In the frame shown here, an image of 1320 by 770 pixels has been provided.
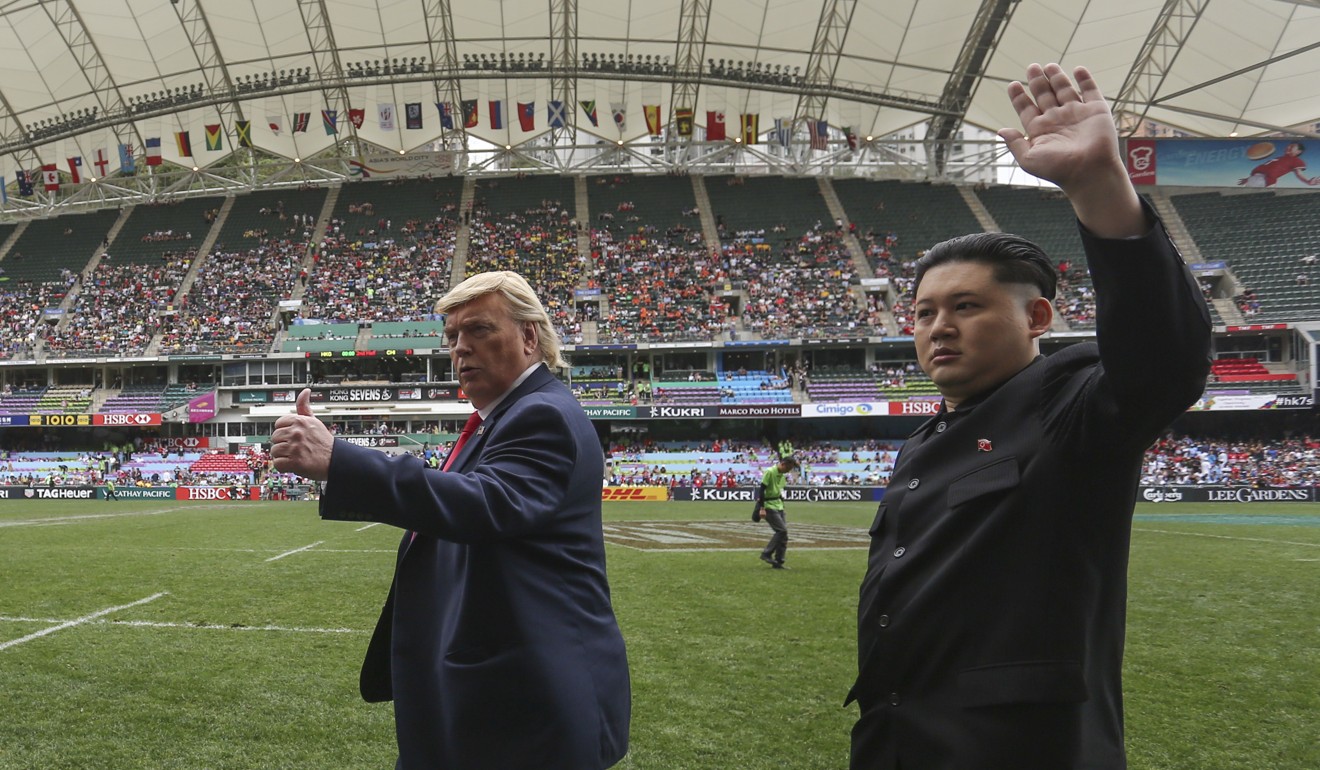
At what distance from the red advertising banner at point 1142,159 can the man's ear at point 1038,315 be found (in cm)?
4190

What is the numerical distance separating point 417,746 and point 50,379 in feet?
185

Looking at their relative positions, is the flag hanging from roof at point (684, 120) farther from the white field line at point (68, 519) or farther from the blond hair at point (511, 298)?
the blond hair at point (511, 298)

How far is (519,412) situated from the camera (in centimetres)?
232

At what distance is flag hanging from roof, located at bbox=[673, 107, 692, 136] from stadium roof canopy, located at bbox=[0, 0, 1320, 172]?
103 cm

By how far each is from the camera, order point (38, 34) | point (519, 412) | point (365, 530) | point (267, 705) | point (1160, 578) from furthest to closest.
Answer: point (38, 34) < point (365, 530) < point (1160, 578) < point (267, 705) < point (519, 412)

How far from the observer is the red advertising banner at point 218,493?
34.5 meters

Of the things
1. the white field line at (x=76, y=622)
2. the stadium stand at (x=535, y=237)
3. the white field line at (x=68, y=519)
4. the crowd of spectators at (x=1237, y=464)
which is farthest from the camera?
the stadium stand at (x=535, y=237)

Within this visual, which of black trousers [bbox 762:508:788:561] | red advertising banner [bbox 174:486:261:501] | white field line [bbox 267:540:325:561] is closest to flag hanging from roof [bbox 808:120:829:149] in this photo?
red advertising banner [bbox 174:486:261:501]

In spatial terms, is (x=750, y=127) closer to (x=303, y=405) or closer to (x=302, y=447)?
(x=303, y=405)

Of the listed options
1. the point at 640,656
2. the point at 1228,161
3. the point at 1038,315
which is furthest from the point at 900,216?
the point at 1038,315

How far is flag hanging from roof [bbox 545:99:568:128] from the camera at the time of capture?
4085 cm

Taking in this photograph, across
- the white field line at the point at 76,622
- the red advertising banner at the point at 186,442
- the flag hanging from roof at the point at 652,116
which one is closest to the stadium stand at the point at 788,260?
the flag hanging from roof at the point at 652,116

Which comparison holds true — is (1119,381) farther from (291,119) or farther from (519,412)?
(291,119)

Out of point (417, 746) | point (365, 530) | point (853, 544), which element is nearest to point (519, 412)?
point (417, 746)
